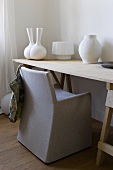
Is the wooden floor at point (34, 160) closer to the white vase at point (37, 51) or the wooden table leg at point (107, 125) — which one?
the wooden table leg at point (107, 125)

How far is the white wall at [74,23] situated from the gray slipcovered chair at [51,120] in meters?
0.70

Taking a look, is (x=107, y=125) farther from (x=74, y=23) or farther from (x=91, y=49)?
(x=74, y=23)

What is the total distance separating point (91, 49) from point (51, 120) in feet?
2.86

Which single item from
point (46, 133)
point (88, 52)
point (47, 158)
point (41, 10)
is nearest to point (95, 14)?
point (88, 52)

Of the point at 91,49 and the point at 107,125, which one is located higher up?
the point at 91,49

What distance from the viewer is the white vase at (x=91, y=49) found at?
215 centimetres

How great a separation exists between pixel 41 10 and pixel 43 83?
5.63 ft

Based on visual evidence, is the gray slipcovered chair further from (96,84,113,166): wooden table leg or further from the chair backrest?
(96,84,113,166): wooden table leg

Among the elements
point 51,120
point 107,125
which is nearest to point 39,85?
point 51,120

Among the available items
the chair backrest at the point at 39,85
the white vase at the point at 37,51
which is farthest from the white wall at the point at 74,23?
the chair backrest at the point at 39,85

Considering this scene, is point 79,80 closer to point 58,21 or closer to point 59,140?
point 58,21

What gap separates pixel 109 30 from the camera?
86.6 inches

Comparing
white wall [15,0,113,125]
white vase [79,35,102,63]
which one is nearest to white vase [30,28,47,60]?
white wall [15,0,113,125]

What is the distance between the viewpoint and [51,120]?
1.66 meters
